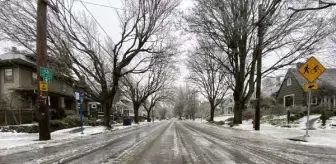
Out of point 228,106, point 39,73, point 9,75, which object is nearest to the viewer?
point 39,73

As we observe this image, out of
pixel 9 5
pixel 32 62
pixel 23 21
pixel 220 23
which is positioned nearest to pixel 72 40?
pixel 23 21

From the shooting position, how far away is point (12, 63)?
2986 centimetres

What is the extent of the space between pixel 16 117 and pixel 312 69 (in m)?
19.4

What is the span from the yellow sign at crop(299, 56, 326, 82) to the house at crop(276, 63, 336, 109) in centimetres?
2190

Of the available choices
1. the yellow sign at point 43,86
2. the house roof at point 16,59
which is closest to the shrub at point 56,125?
the yellow sign at point 43,86

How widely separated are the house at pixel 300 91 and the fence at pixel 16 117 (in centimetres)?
2666

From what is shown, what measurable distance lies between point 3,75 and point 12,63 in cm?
284

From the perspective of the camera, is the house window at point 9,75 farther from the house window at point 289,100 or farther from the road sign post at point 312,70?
the house window at point 289,100

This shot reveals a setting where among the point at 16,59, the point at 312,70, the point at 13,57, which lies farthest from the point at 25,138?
the point at 13,57

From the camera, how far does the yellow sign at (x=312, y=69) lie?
1265cm

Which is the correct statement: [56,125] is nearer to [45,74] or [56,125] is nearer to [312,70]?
[45,74]

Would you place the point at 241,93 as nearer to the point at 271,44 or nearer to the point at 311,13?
the point at 271,44

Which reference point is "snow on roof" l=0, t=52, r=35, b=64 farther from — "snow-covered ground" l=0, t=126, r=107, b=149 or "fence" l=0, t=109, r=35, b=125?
"snow-covered ground" l=0, t=126, r=107, b=149

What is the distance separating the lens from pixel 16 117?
2238 centimetres
